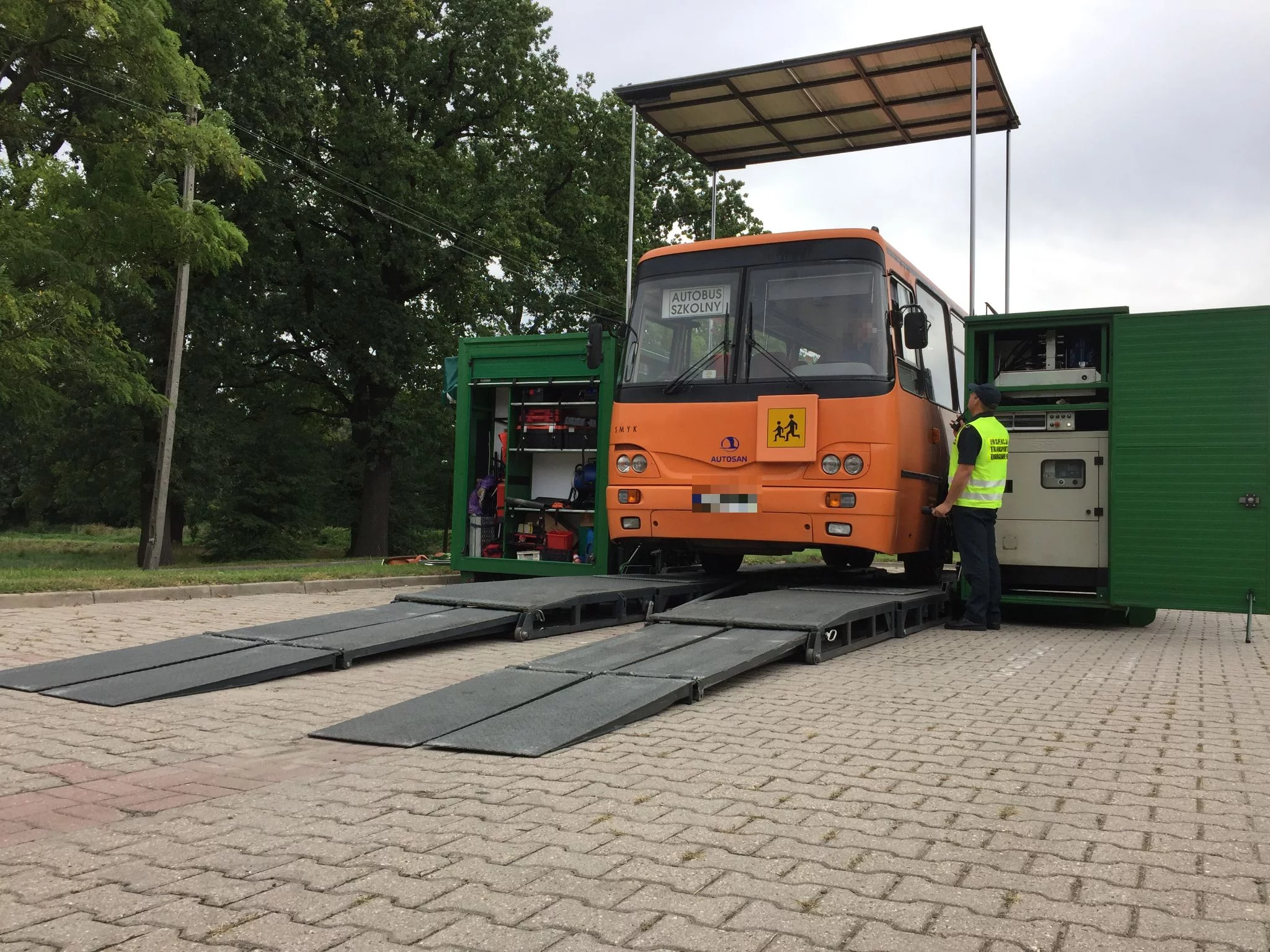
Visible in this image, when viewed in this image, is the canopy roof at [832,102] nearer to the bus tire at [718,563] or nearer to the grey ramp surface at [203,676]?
the bus tire at [718,563]

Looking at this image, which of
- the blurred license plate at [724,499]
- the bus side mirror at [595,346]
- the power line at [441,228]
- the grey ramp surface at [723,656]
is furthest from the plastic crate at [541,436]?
the power line at [441,228]

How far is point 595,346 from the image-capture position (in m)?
11.6

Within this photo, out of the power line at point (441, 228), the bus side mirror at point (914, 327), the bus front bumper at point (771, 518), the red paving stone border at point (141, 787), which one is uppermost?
the power line at point (441, 228)

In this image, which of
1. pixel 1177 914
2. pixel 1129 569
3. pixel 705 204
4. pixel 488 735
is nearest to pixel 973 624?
pixel 1129 569

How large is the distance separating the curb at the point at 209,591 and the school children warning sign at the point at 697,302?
17.8 feet

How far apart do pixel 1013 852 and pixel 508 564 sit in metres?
10.3

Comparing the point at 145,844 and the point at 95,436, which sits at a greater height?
the point at 95,436

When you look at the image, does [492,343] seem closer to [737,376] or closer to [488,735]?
[737,376]

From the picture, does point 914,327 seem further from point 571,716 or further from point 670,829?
point 670,829

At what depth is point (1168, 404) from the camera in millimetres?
10102

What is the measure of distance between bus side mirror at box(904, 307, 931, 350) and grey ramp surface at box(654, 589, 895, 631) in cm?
235

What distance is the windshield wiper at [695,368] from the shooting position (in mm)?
10562

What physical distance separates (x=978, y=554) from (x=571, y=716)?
239 inches

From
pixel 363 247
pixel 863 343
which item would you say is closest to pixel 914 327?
pixel 863 343
